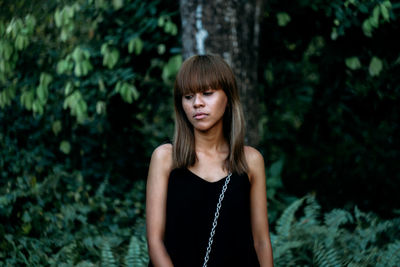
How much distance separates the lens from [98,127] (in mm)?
5578

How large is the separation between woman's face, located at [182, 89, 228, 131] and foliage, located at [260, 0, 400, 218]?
2572mm

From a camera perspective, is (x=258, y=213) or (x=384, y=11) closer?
(x=258, y=213)

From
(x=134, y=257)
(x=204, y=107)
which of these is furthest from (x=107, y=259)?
(x=204, y=107)

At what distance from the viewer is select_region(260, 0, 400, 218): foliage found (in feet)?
17.2

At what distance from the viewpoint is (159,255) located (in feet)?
8.62

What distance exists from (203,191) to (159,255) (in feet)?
1.49

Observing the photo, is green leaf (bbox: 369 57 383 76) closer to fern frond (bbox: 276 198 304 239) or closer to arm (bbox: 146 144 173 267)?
fern frond (bbox: 276 198 304 239)

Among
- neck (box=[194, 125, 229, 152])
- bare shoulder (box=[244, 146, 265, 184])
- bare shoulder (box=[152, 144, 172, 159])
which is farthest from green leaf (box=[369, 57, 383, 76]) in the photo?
bare shoulder (box=[152, 144, 172, 159])

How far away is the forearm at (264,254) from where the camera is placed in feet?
9.31

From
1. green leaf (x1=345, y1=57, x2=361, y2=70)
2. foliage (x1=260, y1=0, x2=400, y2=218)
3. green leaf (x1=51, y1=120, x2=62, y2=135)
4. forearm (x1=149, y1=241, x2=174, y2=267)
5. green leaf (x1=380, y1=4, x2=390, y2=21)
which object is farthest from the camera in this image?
foliage (x1=260, y1=0, x2=400, y2=218)

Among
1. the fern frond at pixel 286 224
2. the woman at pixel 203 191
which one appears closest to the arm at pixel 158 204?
the woman at pixel 203 191

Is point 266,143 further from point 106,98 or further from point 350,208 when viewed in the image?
point 106,98

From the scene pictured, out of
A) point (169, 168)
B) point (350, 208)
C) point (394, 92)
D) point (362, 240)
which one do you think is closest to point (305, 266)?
point (362, 240)

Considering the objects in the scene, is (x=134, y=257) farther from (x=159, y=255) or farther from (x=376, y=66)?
(x=376, y=66)
